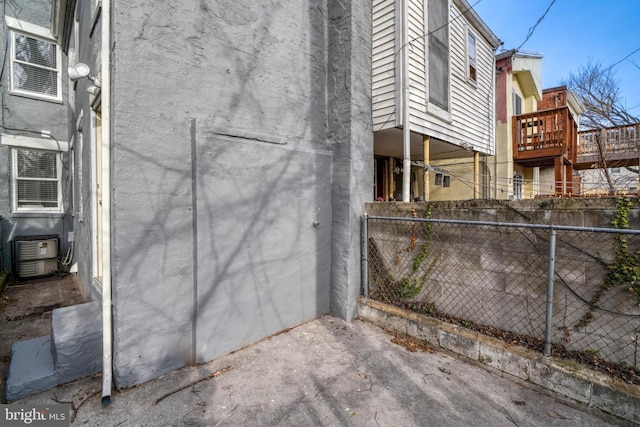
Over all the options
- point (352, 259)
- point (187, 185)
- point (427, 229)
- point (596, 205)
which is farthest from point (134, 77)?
point (596, 205)

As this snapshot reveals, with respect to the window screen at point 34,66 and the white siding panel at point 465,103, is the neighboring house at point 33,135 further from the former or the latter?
the white siding panel at point 465,103

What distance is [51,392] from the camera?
7.91 feet

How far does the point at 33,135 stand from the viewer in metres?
6.73

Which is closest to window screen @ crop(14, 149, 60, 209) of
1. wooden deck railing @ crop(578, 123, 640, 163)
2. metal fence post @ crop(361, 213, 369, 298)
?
metal fence post @ crop(361, 213, 369, 298)

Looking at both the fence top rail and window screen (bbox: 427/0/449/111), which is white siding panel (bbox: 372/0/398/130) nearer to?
window screen (bbox: 427/0/449/111)

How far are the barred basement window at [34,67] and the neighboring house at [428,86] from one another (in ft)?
26.3

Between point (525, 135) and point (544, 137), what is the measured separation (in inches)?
22.1

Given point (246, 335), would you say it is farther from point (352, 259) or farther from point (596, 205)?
point (596, 205)


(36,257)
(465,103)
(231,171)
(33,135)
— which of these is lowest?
(36,257)

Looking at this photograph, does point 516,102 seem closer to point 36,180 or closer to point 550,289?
point 550,289

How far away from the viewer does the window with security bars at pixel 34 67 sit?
6629 mm

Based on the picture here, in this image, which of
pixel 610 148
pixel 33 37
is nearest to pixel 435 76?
pixel 610 148

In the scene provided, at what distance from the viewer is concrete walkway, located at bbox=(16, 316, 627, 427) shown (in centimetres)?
212

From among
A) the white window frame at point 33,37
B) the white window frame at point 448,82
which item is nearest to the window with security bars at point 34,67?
the white window frame at point 33,37
